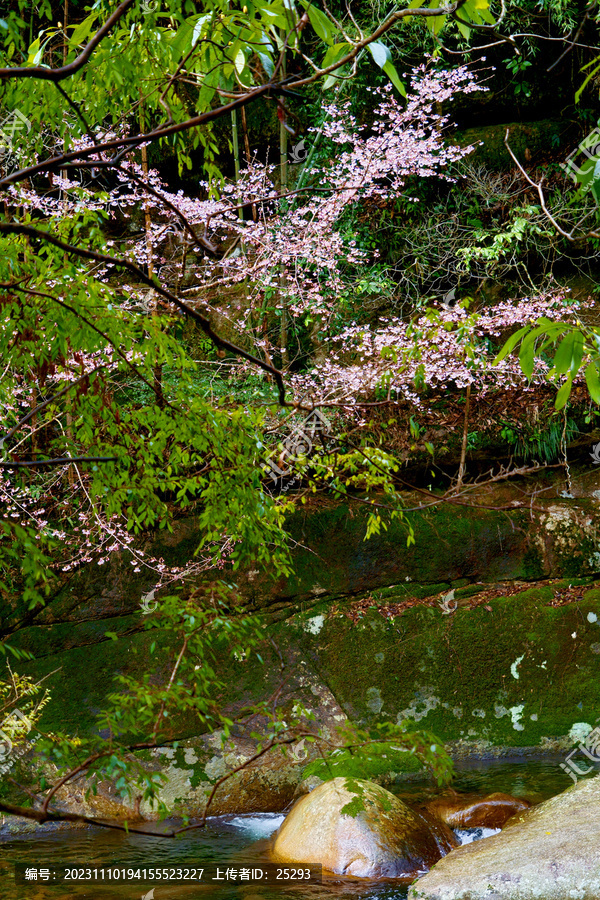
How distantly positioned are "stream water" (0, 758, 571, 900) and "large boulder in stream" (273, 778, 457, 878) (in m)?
0.14

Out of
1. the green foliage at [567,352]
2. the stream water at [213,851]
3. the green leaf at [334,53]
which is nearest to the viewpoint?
the green foliage at [567,352]

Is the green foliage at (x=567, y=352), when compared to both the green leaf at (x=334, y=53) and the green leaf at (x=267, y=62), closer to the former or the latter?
the green leaf at (x=334, y=53)

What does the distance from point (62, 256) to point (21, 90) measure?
0.68m

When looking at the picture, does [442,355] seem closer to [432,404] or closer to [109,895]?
[432,404]

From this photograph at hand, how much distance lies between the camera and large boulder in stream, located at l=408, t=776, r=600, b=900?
12.0 feet

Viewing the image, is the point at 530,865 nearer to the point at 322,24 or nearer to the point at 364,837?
the point at 364,837

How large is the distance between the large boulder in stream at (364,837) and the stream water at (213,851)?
0.46 ft

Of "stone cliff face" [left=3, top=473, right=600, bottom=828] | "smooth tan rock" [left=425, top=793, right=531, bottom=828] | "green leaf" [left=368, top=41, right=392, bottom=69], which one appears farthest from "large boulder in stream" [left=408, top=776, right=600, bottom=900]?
"green leaf" [left=368, top=41, right=392, bottom=69]

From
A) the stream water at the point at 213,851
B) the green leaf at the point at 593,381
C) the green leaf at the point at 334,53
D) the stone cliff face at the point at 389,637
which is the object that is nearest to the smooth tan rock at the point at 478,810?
the stream water at the point at 213,851

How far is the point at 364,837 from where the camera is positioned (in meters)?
4.62

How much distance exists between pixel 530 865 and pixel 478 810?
4.47 feet

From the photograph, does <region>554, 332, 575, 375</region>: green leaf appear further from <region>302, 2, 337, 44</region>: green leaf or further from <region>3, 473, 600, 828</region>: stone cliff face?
<region>3, 473, 600, 828</region>: stone cliff face

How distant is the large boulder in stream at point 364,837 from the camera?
14.8 feet

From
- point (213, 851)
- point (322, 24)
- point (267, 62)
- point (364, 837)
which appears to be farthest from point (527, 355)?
point (213, 851)
